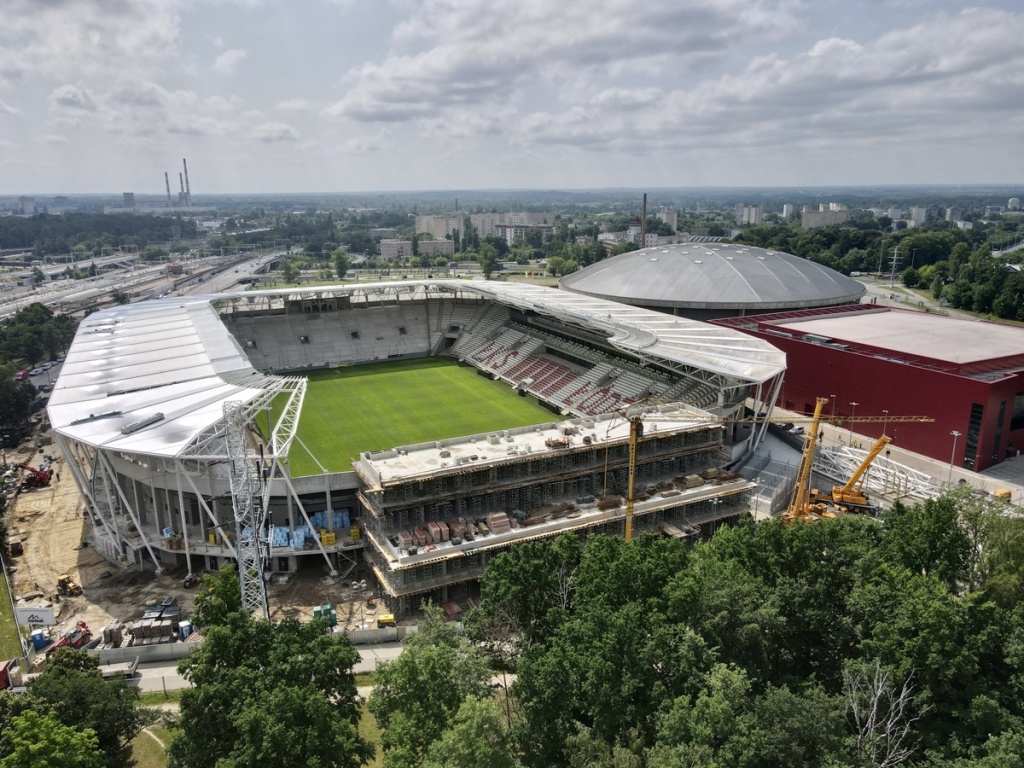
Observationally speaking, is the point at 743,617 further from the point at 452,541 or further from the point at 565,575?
the point at 452,541

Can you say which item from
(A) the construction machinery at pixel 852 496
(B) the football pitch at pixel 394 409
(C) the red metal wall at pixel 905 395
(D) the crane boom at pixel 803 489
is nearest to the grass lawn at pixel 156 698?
(B) the football pitch at pixel 394 409

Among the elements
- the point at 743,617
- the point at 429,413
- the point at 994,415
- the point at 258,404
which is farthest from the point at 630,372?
the point at 743,617

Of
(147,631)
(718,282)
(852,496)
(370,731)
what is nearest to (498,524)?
(370,731)

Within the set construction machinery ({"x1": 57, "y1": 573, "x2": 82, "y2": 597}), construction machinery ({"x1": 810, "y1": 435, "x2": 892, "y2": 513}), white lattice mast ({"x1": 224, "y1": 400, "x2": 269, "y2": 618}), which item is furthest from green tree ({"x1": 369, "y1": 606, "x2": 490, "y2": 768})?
construction machinery ({"x1": 810, "y1": 435, "x2": 892, "y2": 513})

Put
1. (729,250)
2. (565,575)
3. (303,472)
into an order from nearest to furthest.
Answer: (565,575) → (303,472) → (729,250)

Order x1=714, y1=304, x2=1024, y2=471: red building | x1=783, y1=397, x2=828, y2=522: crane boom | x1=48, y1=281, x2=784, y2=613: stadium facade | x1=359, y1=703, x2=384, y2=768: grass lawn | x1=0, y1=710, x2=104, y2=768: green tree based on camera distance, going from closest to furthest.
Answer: x1=0, y1=710, x2=104, y2=768: green tree
x1=359, y1=703, x2=384, y2=768: grass lawn
x1=48, y1=281, x2=784, y2=613: stadium facade
x1=783, y1=397, x2=828, y2=522: crane boom
x1=714, y1=304, x2=1024, y2=471: red building

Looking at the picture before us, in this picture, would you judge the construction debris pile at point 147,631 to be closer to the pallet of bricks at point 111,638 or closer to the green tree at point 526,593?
the pallet of bricks at point 111,638

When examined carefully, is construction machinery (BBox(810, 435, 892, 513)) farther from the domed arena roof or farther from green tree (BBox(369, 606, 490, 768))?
the domed arena roof
